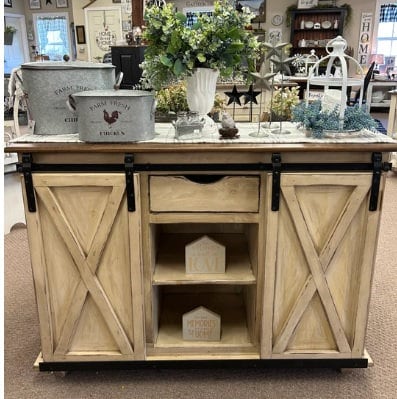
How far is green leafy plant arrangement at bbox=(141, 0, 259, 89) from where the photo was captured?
1.57m

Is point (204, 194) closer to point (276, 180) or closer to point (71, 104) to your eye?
point (276, 180)

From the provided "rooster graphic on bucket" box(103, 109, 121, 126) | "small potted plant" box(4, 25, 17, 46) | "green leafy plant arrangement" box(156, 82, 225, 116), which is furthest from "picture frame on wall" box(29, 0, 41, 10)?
"rooster graphic on bucket" box(103, 109, 121, 126)

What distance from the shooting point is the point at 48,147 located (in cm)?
153

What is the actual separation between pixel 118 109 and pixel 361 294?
114 cm

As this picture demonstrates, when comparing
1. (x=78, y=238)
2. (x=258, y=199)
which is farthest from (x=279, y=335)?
(x=78, y=238)

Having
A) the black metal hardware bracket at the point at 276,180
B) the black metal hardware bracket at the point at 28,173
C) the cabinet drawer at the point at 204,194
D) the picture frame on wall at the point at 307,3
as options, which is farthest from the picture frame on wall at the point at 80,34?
the black metal hardware bracket at the point at 276,180

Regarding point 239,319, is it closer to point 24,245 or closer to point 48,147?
point 48,147

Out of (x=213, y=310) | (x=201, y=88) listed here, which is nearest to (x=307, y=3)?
(x=201, y=88)

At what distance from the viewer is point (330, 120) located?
1.61 meters

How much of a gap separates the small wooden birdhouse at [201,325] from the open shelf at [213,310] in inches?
0.9

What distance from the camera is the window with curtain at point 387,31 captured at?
929 centimetres

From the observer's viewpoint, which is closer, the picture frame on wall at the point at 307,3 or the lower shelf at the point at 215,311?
the lower shelf at the point at 215,311

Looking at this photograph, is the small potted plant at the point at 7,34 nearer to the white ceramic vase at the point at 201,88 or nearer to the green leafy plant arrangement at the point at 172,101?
the green leafy plant arrangement at the point at 172,101

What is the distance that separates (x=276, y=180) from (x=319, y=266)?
380 millimetres
